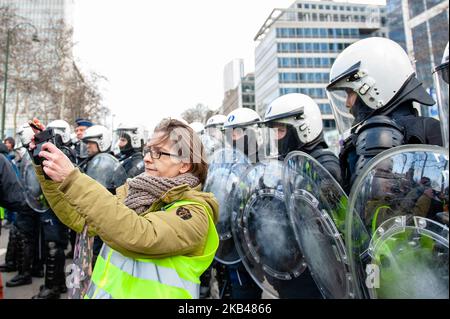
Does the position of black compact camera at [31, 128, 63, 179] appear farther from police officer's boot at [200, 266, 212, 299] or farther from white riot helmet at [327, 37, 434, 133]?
police officer's boot at [200, 266, 212, 299]

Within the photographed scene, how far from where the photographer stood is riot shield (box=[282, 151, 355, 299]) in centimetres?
149

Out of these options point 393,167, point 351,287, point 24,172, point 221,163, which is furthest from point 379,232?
point 24,172

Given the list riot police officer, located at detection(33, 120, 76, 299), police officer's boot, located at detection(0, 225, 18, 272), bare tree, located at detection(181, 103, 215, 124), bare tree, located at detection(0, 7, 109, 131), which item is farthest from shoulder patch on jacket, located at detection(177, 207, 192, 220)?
bare tree, located at detection(0, 7, 109, 131)

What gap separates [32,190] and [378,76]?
4253 mm

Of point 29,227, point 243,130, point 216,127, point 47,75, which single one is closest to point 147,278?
point 243,130

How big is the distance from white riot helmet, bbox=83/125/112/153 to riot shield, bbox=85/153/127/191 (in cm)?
63

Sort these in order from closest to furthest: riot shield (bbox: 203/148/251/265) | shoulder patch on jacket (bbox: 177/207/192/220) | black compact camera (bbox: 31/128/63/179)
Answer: shoulder patch on jacket (bbox: 177/207/192/220) → black compact camera (bbox: 31/128/63/179) → riot shield (bbox: 203/148/251/265)

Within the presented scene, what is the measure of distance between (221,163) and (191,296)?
82.9 inches

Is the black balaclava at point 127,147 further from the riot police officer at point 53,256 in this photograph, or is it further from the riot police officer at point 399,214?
the riot police officer at point 399,214

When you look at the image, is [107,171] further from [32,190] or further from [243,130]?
[243,130]

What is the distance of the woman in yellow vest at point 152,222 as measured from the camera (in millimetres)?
1110

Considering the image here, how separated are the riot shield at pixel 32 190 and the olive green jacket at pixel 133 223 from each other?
331 centimetres

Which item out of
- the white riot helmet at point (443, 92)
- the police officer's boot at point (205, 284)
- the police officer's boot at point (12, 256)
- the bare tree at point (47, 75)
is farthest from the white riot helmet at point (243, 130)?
the bare tree at point (47, 75)
